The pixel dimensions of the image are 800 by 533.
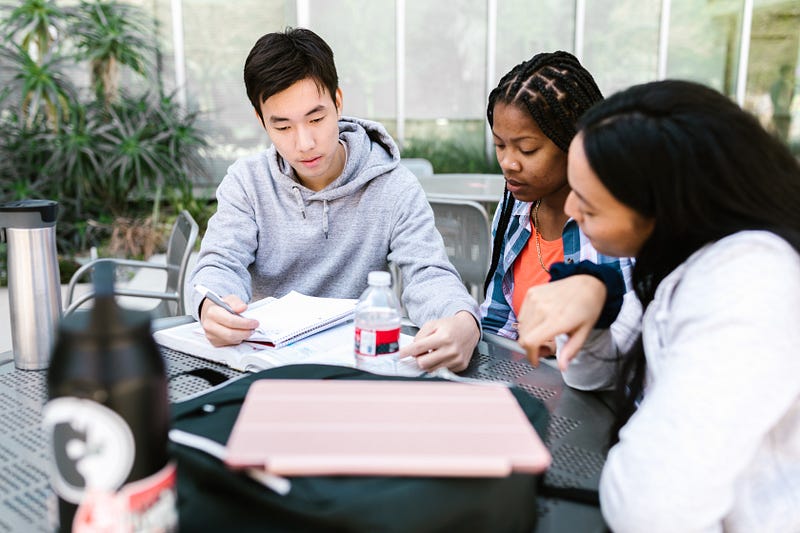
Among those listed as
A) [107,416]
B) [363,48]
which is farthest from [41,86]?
[107,416]

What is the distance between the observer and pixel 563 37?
275 inches

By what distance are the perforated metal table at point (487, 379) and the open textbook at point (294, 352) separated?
0.08 feet

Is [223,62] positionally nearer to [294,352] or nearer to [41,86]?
[41,86]

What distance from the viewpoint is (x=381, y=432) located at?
23.3 inches

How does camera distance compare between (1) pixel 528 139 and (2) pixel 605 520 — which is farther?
Answer: (1) pixel 528 139

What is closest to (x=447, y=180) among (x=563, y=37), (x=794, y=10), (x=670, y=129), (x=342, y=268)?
(x=342, y=268)

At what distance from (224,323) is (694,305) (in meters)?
0.85

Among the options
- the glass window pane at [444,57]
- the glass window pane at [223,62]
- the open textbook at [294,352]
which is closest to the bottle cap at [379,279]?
the open textbook at [294,352]

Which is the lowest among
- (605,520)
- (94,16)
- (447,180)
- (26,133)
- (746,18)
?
(605,520)

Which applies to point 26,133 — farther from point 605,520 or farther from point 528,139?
point 605,520

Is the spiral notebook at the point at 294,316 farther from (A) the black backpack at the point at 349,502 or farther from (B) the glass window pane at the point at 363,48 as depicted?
(B) the glass window pane at the point at 363,48

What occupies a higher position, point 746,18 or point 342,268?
point 746,18

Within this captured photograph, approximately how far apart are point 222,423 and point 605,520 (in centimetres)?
46

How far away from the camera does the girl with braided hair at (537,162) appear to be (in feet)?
4.85
